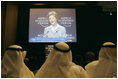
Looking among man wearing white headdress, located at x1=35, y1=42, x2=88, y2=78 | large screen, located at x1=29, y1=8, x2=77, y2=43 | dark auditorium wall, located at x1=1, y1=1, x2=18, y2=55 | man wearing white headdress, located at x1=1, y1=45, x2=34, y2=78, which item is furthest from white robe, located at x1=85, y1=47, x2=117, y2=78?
dark auditorium wall, located at x1=1, y1=1, x2=18, y2=55

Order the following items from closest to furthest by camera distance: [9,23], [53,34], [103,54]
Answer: [103,54]
[53,34]
[9,23]

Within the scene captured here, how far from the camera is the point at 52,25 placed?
6500mm

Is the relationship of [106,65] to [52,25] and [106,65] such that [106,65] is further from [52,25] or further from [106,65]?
[52,25]

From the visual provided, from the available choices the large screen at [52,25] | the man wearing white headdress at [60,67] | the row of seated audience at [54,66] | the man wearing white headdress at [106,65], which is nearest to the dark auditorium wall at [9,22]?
the large screen at [52,25]

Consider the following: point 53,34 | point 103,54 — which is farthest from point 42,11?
point 103,54

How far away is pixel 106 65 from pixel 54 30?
4212mm

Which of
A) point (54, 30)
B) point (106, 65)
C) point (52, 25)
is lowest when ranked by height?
point (106, 65)

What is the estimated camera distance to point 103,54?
2463mm

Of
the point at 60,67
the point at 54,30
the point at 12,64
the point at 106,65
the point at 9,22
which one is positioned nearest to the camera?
the point at 60,67

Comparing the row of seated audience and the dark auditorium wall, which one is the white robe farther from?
the dark auditorium wall

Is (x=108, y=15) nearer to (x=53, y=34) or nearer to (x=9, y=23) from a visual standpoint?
(x=53, y=34)

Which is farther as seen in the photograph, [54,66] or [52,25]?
[52,25]

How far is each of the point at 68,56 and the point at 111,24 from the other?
6.41m

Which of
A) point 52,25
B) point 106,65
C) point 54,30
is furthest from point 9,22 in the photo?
point 106,65
